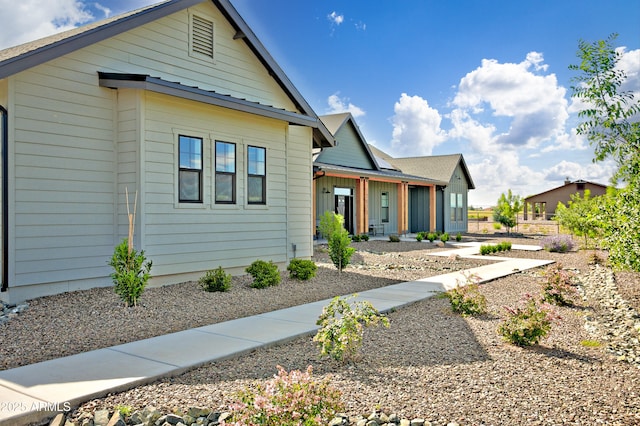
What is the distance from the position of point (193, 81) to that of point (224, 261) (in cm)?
385

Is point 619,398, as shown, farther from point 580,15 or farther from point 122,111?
point 580,15

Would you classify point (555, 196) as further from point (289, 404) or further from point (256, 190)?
point (289, 404)

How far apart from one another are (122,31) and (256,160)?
12.4 ft

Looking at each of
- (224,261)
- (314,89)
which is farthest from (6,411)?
(314,89)

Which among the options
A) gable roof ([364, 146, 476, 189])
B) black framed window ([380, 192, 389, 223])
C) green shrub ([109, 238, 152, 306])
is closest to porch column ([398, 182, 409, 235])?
black framed window ([380, 192, 389, 223])

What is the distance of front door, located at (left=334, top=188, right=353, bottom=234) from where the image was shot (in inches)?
891

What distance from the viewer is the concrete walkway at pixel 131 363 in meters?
3.97

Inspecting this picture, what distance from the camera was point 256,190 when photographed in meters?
11.2

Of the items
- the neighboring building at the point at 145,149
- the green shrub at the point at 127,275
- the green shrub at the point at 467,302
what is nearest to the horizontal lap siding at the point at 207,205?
the neighboring building at the point at 145,149

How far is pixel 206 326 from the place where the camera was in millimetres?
6652

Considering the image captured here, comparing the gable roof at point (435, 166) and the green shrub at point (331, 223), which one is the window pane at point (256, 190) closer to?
the green shrub at point (331, 223)

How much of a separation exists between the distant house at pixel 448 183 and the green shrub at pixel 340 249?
18804 millimetres

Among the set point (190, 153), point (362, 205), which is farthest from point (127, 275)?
point (362, 205)

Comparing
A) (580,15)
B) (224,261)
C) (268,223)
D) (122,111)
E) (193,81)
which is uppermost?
(580,15)
